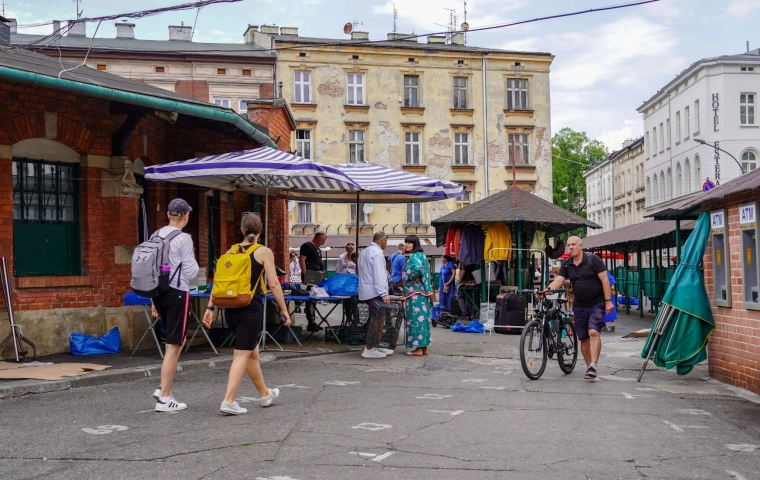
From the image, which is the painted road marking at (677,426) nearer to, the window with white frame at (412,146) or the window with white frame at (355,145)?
the window with white frame at (355,145)

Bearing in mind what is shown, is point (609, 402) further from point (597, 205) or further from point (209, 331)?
point (597, 205)

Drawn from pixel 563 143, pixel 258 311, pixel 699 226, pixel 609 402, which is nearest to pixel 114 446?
pixel 258 311

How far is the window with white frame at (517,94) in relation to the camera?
4603 centimetres

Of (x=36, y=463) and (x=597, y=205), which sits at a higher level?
(x=597, y=205)

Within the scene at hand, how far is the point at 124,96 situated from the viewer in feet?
34.8

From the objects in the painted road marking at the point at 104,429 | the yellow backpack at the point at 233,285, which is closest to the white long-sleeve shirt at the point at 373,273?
the yellow backpack at the point at 233,285

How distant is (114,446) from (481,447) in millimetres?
2748

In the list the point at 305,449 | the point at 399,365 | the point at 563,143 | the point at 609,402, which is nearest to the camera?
the point at 305,449

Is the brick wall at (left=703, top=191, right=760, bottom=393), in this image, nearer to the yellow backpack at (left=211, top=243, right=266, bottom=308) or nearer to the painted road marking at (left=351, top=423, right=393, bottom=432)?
the painted road marking at (left=351, top=423, right=393, bottom=432)

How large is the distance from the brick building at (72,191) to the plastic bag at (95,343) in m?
0.16

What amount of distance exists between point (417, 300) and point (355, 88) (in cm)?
3335

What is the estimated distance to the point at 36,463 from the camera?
561 cm

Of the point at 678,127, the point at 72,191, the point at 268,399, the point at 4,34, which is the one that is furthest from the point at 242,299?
the point at 678,127

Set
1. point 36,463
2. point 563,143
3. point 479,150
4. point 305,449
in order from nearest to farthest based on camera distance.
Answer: point 36,463 → point 305,449 → point 479,150 → point 563,143
